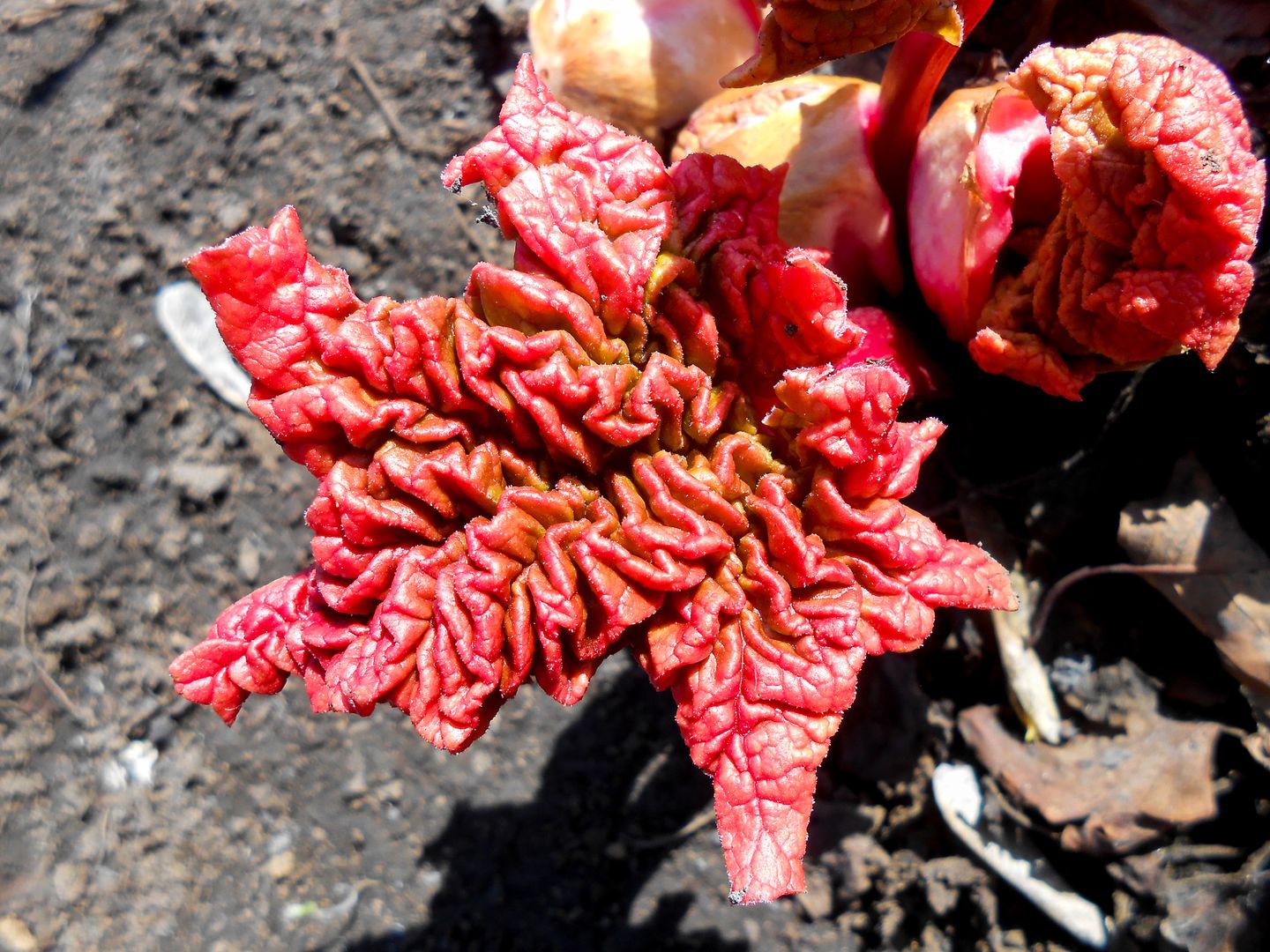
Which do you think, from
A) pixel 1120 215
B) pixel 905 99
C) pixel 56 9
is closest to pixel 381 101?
pixel 56 9

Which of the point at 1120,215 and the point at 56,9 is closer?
the point at 1120,215

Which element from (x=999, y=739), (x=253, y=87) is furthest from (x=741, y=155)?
(x=253, y=87)

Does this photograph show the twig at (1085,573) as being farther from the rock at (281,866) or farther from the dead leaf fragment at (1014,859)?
the rock at (281,866)

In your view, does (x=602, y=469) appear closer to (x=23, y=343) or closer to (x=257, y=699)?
(x=257, y=699)

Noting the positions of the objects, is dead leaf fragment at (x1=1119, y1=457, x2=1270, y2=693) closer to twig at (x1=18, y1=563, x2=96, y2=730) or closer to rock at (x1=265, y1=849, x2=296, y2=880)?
rock at (x1=265, y1=849, x2=296, y2=880)

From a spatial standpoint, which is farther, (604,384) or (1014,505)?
(1014,505)

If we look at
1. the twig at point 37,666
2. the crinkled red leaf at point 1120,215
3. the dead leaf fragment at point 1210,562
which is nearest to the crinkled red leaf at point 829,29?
the crinkled red leaf at point 1120,215

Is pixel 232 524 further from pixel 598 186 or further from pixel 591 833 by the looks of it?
pixel 598 186
